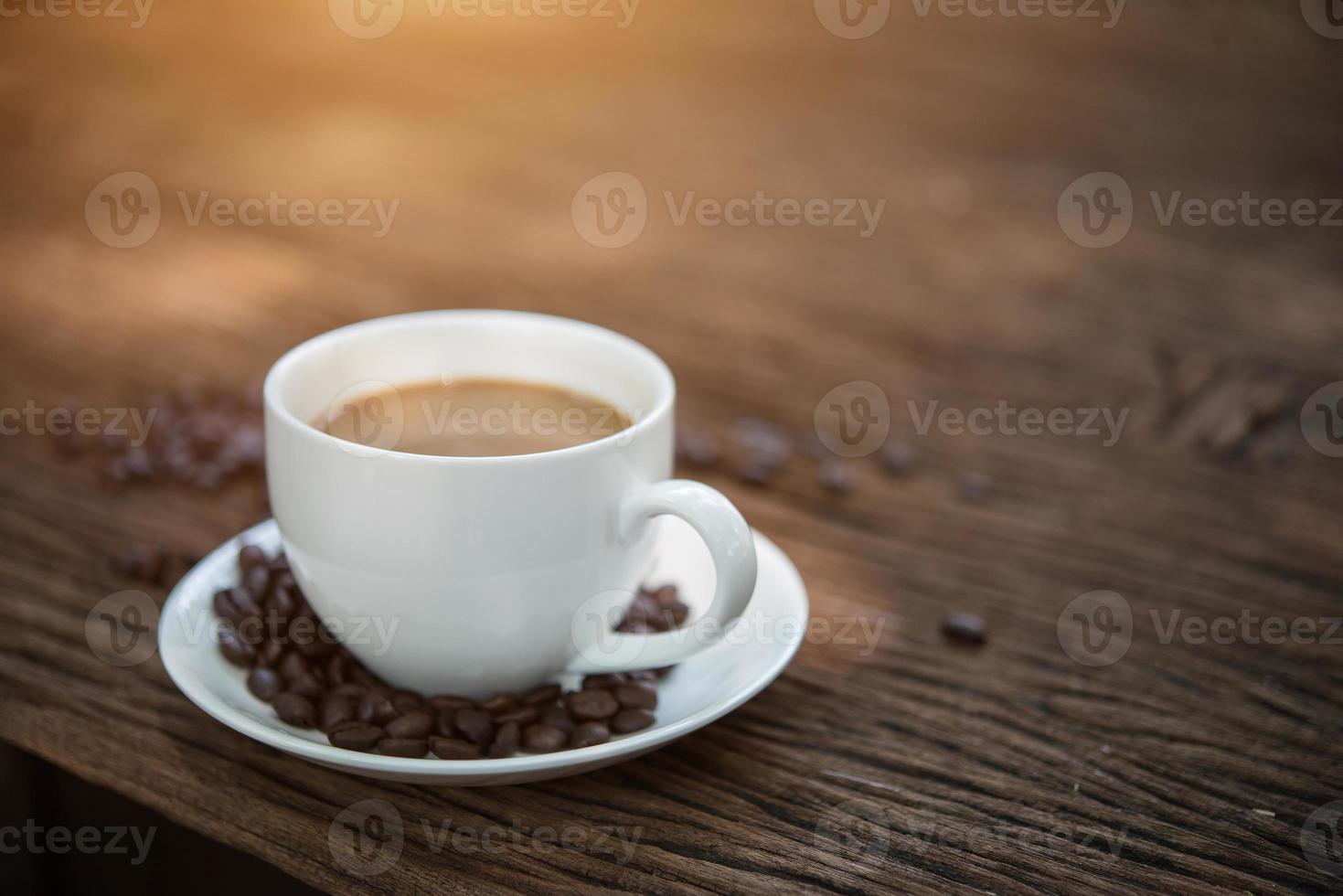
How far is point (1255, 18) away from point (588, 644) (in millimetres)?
2308

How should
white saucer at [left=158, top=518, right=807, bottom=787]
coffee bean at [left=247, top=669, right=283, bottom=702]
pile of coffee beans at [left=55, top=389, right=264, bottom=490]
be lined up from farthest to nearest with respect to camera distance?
pile of coffee beans at [left=55, top=389, right=264, bottom=490] → coffee bean at [left=247, top=669, right=283, bottom=702] → white saucer at [left=158, top=518, right=807, bottom=787]

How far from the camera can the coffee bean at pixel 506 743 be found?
2.40 ft

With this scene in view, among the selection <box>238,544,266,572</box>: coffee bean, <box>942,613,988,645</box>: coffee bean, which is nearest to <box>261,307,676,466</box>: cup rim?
<box>238,544,266,572</box>: coffee bean

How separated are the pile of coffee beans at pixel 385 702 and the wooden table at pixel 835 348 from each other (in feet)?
0.12

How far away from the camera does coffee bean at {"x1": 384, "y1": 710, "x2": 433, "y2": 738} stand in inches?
28.7

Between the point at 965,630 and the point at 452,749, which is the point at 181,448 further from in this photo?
the point at 965,630

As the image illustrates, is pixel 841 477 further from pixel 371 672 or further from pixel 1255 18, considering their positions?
pixel 1255 18

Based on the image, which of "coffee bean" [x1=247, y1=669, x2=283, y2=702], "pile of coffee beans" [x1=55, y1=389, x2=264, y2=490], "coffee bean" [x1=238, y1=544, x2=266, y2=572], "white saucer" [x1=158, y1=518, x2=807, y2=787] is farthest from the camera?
"pile of coffee beans" [x1=55, y1=389, x2=264, y2=490]

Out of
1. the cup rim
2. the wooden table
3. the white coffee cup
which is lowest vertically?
the wooden table

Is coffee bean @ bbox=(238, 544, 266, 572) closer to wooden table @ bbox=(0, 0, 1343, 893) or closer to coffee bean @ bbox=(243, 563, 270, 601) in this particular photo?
coffee bean @ bbox=(243, 563, 270, 601)

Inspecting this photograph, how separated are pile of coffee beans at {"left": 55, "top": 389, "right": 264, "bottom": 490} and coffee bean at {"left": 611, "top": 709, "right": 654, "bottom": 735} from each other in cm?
58

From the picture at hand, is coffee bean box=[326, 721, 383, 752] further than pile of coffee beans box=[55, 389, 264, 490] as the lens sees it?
No

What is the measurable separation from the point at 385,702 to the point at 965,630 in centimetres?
46

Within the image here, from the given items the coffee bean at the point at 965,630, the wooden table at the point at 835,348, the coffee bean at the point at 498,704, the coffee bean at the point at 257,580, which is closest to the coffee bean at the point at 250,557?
the coffee bean at the point at 257,580
